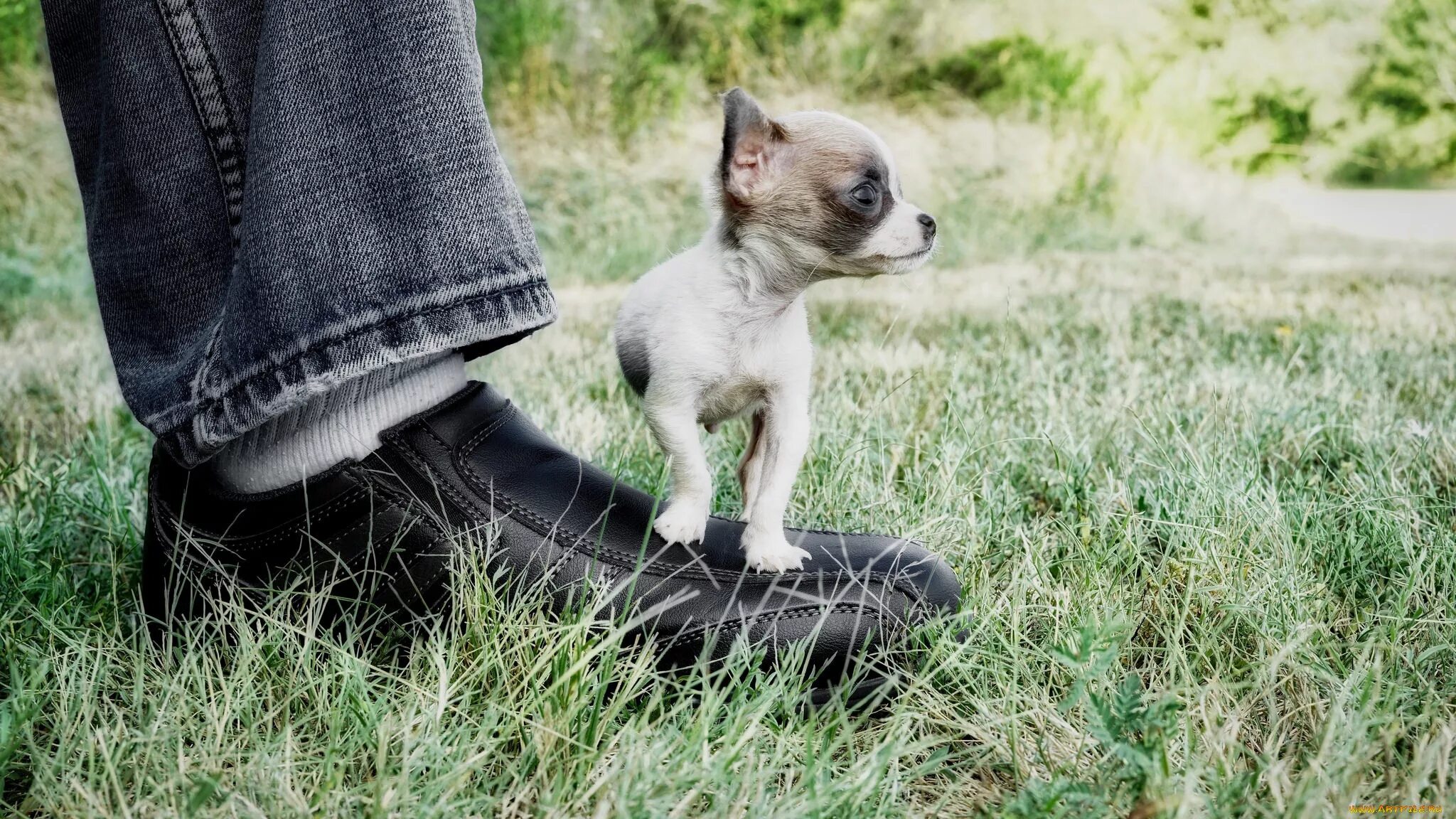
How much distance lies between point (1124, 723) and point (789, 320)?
647mm

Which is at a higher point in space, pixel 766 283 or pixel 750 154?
pixel 750 154

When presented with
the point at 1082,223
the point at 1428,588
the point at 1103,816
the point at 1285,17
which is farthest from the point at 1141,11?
the point at 1103,816

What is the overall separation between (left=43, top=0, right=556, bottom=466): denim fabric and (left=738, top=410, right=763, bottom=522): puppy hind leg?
439 millimetres

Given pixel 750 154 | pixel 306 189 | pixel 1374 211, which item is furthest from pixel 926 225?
pixel 1374 211

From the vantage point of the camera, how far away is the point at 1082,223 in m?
6.37

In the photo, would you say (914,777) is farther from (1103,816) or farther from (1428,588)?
(1428,588)

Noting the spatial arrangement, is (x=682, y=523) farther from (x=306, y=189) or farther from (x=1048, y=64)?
(x=1048, y=64)

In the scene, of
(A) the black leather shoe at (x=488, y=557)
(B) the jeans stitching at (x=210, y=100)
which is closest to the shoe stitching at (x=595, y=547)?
(A) the black leather shoe at (x=488, y=557)

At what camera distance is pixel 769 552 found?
4.23ft

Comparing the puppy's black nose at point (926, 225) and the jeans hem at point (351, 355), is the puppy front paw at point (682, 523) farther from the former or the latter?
the puppy's black nose at point (926, 225)

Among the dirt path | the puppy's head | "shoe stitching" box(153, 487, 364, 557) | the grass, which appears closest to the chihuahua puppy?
the puppy's head

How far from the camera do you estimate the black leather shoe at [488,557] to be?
1238 millimetres

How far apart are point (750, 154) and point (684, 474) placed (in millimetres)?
423

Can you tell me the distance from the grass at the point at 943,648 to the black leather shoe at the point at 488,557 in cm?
6
